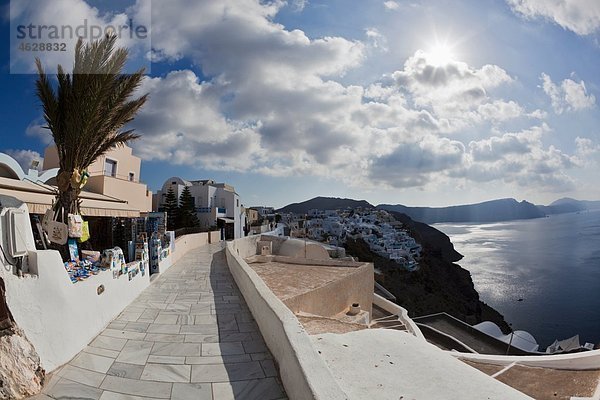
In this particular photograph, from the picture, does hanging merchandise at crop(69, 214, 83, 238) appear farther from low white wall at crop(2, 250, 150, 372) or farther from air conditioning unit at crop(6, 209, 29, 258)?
air conditioning unit at crop(6, 209, 29, 258)

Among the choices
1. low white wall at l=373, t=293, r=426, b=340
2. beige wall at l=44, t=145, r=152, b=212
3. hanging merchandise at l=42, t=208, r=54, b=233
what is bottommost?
low white wall at l=373, t=293, r=426, b=340

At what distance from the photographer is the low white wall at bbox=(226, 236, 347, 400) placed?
2150 mm

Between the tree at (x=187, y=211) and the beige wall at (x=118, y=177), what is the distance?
11551 mm

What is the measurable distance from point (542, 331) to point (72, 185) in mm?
51217

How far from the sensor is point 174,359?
3457mm

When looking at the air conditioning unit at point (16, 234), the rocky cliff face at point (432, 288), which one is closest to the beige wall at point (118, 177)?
the air conditioning unit at point (16, 234)

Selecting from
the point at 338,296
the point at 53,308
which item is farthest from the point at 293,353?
the point at 338,296

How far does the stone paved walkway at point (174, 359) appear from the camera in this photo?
279 cm

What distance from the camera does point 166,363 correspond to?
335 cm

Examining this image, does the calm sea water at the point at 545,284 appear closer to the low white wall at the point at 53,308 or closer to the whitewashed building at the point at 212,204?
the whitewashed building at the point at 212,204

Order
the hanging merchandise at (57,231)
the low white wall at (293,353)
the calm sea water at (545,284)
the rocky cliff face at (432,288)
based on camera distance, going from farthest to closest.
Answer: the calm sea water at (545,284) < the rocky cliff face at (432,288) < the hanging merchandise at (57,231) < the low white wall at (293,353)

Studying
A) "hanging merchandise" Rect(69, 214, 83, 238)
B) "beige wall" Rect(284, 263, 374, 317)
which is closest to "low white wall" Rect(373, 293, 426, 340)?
"beige wall" Rect(284, 263, 374, 317)

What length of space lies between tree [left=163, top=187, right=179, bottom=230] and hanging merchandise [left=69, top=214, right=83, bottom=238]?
26525 mm

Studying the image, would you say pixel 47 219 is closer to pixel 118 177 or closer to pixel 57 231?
pixel 57 231
